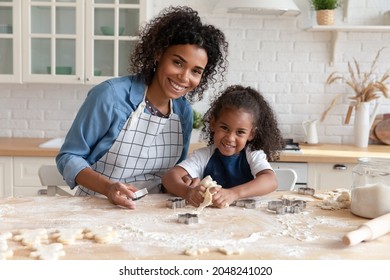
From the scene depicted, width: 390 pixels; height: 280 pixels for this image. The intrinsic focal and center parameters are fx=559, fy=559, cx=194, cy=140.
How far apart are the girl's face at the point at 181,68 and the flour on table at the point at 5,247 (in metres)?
0.98

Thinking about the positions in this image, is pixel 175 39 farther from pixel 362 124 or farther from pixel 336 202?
pixel 362 124

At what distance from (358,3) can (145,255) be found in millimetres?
3340

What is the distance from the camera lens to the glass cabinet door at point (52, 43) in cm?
382

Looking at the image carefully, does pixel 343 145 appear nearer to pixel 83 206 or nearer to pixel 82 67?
pixel 82 67

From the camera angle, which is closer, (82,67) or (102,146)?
(102,146)

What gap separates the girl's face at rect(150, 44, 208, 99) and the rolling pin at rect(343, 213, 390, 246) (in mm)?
968

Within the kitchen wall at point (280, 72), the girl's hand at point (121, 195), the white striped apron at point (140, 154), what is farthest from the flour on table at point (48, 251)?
the kitchen wall at point (280, 72)

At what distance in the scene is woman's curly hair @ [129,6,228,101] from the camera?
2.21 m

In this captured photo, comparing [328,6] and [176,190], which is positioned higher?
[328,6]

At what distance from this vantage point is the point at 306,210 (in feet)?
5.91

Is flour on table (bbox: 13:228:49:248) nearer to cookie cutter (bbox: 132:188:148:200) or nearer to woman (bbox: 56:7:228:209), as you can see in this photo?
cookie cutter (bbox: 132:188:148:200)

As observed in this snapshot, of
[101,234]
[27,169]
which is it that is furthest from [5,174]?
[101,234]

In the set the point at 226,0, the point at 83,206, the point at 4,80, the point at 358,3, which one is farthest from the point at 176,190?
the point at 358,3
